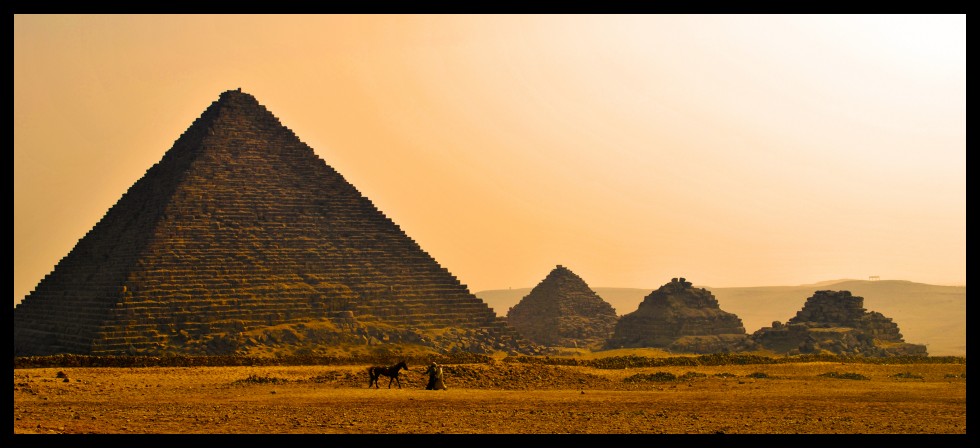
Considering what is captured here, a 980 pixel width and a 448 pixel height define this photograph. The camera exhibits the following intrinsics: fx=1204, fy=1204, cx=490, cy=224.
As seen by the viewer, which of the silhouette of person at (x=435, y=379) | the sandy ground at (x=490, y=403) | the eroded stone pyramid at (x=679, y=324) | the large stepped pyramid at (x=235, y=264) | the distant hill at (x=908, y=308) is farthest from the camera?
the distant hill at (x=908, y=308)

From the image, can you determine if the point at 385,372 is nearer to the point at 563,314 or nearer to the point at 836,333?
the point at 836,333

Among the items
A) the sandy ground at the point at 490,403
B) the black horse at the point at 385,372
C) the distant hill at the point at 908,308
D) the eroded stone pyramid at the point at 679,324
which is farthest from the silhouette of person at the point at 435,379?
the distant hill at the point at 908,308

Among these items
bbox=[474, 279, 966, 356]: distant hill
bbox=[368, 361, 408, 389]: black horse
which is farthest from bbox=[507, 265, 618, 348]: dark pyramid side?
bbox=[368, 361, 408, 389]: black horse

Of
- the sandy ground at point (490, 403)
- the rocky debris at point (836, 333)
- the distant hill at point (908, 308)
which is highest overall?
the distant hill at point (908, 308)

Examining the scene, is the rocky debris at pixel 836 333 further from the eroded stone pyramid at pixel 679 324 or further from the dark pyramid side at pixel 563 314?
the dark pyramid side at pixel 563 314

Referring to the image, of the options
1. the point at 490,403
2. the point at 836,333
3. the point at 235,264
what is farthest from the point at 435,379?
the point at 836,333
